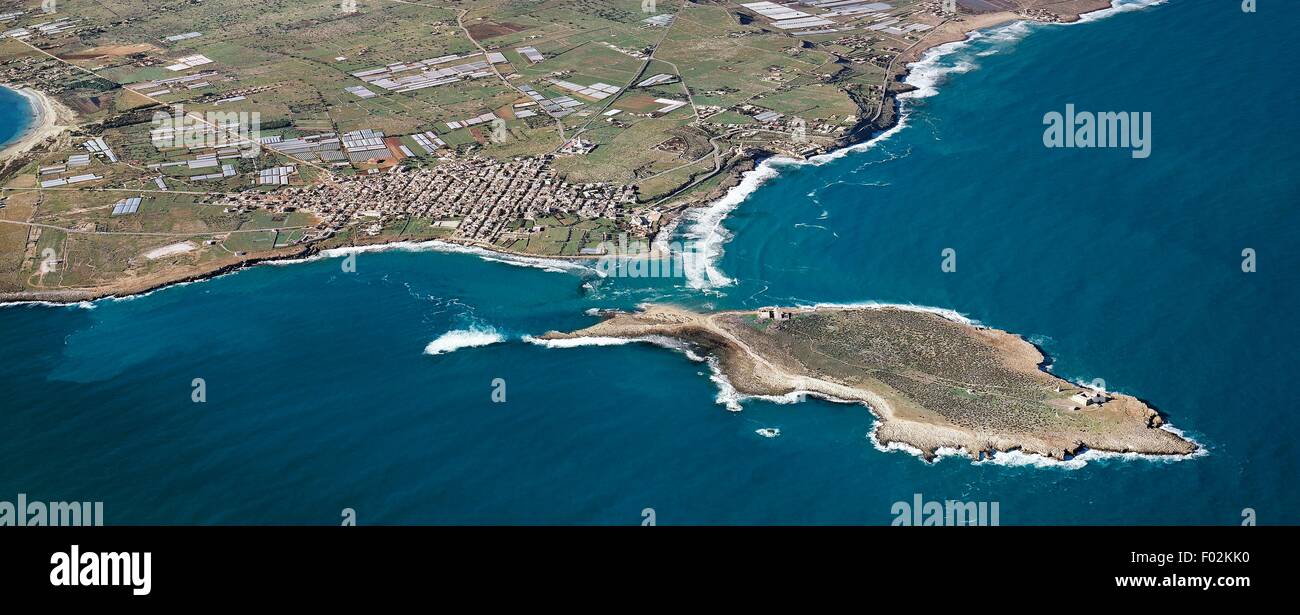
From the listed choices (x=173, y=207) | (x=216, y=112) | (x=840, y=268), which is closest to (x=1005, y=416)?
(x=840, y=268)

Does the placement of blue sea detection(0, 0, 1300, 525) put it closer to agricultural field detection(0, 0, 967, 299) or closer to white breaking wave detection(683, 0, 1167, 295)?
white breaking wave detection(683, 0, 1167, 295)

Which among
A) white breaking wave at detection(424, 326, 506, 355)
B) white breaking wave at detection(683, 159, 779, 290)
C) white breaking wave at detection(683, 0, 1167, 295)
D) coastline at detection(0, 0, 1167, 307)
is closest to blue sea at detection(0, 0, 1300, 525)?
white breaking wave at detection(424, 326, 506, 355)

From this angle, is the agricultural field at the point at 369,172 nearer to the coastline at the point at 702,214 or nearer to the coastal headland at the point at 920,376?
the coastline at the point at 702,214

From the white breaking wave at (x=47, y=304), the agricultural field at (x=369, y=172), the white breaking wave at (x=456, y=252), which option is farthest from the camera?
the agricultural field at (x=369, y=172)

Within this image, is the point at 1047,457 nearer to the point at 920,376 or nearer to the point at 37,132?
the point at 920,376

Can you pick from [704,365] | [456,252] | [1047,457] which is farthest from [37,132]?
[1047,457]

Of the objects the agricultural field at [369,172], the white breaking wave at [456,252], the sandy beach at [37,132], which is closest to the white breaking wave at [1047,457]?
the white breaking wave at [456,252]
